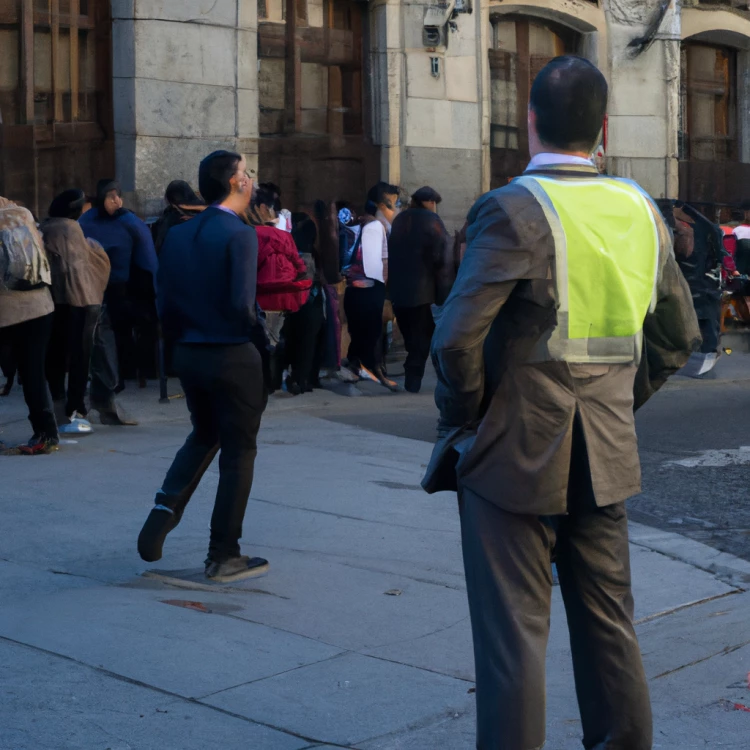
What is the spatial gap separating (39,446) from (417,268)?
4318mm

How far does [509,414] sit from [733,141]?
19.4 m

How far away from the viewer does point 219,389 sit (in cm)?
591

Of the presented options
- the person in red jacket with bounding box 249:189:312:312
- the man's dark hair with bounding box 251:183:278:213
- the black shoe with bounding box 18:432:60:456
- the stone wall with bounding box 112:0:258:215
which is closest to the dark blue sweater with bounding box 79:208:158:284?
the man's dark hair with bounding box 251:183:278:213

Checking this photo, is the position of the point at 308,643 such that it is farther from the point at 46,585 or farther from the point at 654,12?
the point at 654,12

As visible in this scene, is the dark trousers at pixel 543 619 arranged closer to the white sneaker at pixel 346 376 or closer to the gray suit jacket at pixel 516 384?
the gray suit jacket at pixel 516 384

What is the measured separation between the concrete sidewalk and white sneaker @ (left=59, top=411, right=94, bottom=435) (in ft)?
4.63

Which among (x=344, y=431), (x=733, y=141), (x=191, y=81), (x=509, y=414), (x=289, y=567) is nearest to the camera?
(x=509, y=414)

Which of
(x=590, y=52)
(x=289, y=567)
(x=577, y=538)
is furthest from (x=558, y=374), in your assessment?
(x=590, y=52)

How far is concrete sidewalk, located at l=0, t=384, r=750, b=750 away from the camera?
4.42 meters

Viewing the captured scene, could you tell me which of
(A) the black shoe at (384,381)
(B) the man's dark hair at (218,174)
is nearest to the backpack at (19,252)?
(B) the man's dark hair at (218,174)

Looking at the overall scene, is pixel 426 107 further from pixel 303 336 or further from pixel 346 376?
pixel 303 336

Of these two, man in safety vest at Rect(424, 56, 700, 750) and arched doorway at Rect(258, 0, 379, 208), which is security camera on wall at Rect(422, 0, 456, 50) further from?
man in safety vest at Rect(424, 56, 700, 750)

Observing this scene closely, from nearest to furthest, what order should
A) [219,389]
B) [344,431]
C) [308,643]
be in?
1. [308,643]
2. [219,389]
3. [344,431]

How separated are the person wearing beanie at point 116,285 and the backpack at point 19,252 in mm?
1980
